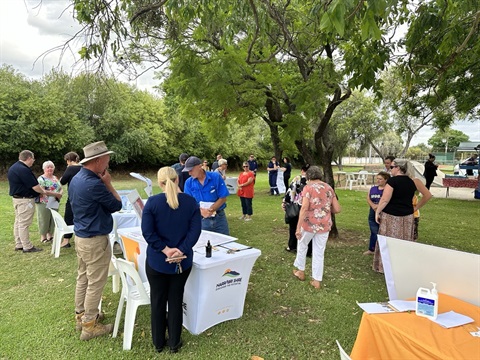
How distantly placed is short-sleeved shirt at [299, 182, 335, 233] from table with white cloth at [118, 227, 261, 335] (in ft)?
4.26

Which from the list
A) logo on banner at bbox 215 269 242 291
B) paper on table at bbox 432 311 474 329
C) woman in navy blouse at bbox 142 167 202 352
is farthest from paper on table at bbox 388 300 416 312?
woman in navy blouse at bbox 142 167 202 352

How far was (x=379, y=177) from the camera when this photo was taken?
579 cm

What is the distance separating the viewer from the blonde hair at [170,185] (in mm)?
2775

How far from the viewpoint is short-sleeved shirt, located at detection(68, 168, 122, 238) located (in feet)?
10.2

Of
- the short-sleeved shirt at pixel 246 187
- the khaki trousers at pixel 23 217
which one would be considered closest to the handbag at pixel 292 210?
the short-sleeved shirt at pixel 246 187

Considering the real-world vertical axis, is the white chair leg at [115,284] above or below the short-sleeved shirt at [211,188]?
below

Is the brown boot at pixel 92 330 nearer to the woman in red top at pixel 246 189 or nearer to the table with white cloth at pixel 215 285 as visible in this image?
the table with white cloth at pixel 215 285

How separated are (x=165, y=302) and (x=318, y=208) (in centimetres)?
248

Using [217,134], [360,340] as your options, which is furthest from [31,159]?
[217,134]

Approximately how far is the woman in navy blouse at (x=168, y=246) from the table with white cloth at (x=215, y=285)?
0.89ft

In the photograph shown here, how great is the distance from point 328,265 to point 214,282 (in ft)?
9.64

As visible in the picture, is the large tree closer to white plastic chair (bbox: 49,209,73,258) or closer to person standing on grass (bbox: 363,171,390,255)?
person standing on grass (bbox: 363,171,390,255)

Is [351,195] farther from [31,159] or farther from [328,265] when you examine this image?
[31,159]

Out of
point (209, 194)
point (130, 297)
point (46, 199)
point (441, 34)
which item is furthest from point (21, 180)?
point (441, 34)
